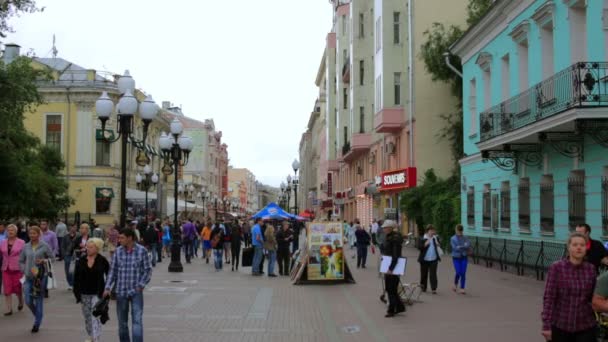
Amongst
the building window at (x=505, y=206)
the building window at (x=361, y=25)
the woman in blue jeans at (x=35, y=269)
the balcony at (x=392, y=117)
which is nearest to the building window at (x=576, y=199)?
the building window at (x=505, y=206)

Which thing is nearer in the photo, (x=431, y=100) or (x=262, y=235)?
(x=262, y=235)

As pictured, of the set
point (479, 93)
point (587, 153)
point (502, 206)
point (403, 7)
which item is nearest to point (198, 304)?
point (587, 153)

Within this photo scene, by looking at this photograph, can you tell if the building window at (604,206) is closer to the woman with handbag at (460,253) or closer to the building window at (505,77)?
the woman with handbag at (460,253)

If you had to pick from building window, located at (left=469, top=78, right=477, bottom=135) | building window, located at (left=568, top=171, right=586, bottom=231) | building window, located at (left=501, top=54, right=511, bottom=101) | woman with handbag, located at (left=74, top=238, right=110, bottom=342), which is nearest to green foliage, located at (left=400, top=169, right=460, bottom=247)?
building window, located at (left=469, top=78, right=477, bottom=135)

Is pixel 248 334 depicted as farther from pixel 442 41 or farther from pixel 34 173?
pixel 34 173

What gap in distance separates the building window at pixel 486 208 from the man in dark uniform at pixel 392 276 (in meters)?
12.6

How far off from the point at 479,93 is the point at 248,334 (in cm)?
1836

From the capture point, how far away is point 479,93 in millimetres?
27281

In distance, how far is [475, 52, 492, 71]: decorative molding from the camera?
2570 centimetres

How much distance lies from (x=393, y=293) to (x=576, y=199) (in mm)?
7686

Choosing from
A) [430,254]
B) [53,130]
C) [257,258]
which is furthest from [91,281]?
[53,130]

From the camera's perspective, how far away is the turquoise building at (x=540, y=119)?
662 inches

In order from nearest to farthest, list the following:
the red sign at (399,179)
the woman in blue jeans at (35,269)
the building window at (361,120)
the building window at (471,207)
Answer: the woman in blue jeans at (35,269), the building window at (471,207), the red sign at (399,179), the building window at (361,120)

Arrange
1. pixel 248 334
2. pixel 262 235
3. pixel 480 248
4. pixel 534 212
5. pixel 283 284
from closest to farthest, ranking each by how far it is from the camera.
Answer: pixel 248 334 → pixel 283 284 → pixel 534 212 → pixel 262 235 → pixel 480 248
